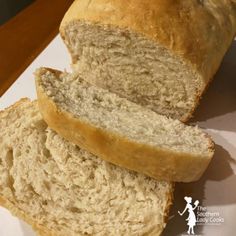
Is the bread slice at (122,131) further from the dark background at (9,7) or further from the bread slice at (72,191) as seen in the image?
the dark background at (9,7)

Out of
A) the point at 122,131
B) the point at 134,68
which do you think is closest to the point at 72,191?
the point at 122,131

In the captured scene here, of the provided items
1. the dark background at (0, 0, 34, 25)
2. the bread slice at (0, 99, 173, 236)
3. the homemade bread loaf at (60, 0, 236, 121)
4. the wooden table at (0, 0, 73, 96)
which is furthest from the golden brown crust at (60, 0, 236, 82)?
the dark background at (0, 0, 34, 25)

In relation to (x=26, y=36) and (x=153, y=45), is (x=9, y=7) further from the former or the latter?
(x=153, y=45)

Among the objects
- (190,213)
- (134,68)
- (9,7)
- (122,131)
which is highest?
(9,7)

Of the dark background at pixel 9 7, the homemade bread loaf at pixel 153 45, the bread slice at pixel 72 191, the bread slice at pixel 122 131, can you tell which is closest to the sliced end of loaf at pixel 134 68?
the homemade bread loaf at pixel 153 45

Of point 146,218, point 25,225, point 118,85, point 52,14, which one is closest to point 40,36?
point 52,14

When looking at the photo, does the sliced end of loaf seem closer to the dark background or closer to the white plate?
the white plate

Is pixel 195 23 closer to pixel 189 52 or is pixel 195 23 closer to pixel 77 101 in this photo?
pixel 189 52
